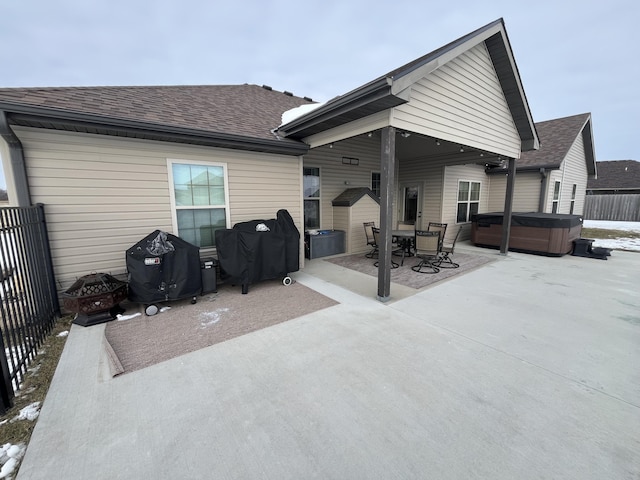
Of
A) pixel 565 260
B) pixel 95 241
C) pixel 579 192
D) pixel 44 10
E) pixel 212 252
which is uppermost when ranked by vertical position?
pixel 44 10

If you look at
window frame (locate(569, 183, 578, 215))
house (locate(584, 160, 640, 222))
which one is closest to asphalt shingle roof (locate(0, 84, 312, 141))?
window frame (locate(569, 183, 578, 215))

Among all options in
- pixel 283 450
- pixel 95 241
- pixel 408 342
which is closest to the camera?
pixel 283 450

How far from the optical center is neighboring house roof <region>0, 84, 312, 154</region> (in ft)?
10.8

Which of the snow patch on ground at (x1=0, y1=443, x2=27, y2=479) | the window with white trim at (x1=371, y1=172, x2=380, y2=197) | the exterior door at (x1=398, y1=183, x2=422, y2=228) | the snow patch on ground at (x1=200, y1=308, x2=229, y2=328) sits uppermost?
the window with white trim at (x1=371, y1=172, x2=380, y2=197)

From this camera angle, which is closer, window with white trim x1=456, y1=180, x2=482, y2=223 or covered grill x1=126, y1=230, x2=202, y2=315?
covered grill x1=126, y1=230, x2=202, y2=315

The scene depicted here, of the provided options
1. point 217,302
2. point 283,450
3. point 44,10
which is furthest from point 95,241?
point 44,10

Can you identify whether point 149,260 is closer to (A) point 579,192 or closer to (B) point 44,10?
(B) point 44,10

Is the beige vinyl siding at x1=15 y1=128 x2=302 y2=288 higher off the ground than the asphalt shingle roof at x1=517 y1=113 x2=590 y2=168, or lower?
lower

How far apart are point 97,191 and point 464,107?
Answer: 6668 millimetres

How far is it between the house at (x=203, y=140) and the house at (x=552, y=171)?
3.68 meters

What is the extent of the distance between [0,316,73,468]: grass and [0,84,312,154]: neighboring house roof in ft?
8.94

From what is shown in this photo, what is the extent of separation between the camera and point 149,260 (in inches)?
140

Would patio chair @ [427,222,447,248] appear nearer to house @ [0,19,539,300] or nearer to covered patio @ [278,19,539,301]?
covered patio @ [278,19,539,301]

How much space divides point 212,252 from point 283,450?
3924 millimetres
